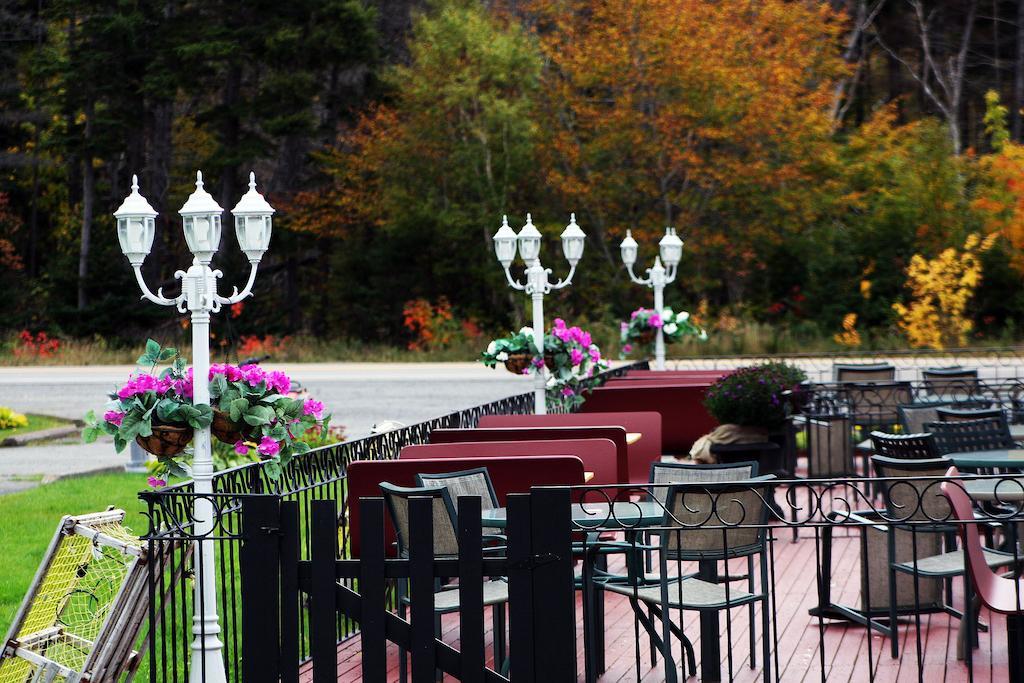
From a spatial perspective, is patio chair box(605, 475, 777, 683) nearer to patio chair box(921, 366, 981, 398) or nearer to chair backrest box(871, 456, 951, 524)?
chair backrest box(871, 456, 951, 524)

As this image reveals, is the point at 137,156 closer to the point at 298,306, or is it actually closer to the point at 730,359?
the point at 298,306

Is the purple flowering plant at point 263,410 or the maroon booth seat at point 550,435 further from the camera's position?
the maroon booth seat at point 550,435

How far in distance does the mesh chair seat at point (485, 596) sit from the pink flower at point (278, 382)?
1.36 m

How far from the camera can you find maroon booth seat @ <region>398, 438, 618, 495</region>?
900 cm

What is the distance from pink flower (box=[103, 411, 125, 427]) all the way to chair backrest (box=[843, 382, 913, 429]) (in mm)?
8632

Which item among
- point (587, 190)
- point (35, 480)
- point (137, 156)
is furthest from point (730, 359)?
point (137, 156)

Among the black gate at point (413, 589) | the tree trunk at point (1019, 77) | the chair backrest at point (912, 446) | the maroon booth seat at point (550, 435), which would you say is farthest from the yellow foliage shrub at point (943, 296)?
the black gate at point (413, 589)

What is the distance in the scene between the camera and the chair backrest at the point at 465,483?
7.21m

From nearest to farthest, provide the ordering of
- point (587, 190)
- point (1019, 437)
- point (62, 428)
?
point (1019, 437) → point (62, 428) → point (587, 190)

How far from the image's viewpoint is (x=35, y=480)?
15.3 meters

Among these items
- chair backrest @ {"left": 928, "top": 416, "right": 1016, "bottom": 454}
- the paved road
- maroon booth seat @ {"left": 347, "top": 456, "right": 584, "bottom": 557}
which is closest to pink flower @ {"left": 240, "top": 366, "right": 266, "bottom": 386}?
maroon booth seat @ {"left": 347, "top": 456, "right": 584, "bottom": 557}

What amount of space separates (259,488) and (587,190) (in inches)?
992

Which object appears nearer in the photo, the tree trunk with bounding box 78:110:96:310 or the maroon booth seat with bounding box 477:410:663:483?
the maroon booth seat with bounding box 477:410:663:483

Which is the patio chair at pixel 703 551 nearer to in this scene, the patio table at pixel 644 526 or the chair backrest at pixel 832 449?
the patio table at pixel 644 526
